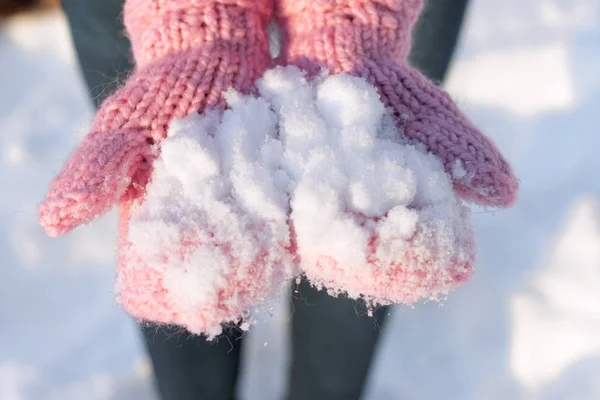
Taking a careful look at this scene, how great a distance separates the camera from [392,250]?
1.15 feet

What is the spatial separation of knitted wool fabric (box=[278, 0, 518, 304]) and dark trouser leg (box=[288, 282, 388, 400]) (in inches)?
10.1

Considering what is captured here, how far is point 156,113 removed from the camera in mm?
391

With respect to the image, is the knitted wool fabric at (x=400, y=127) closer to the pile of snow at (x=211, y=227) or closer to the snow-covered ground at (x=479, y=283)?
the pile of snow at (x=211, y=227)

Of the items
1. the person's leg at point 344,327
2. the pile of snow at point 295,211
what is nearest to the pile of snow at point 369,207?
the pile of snow at point 295,211

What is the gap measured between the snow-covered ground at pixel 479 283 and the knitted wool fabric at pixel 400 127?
59 cm

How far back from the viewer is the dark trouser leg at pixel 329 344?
2.13 feet

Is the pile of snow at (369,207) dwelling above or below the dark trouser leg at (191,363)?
above

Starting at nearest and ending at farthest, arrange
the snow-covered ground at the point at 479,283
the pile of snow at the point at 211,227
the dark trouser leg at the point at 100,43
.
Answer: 1. the pile of snow at the point at 211,227
2. the dark trouser leg at the point at 100,43
3. the snow-covered ground at the point at 479,283

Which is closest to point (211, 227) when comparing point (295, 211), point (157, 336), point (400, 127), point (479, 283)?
point (295, 211)

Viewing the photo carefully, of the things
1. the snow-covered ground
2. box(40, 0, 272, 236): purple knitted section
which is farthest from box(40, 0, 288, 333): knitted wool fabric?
the snow-covered ground

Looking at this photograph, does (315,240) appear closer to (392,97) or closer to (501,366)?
(392,97)

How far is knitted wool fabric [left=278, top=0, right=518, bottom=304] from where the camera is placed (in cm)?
36

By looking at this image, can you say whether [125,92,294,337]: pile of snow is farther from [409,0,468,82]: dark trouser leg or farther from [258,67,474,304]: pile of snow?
[409,0,468,82]: dark trouser leg

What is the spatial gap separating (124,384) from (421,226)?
2.56 feet
